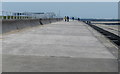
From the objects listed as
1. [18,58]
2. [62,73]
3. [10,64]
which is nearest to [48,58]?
[18,58]

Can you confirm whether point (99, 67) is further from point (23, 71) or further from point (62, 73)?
point (23, 71)

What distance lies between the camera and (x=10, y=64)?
25.3 feet

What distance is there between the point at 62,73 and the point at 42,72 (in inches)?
21.5

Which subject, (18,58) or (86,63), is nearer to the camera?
(86,63)

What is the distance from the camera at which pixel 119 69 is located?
7.42 metres

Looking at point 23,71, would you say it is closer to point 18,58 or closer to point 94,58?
point 18,58

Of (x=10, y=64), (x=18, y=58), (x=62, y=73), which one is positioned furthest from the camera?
(x=18, y=58)

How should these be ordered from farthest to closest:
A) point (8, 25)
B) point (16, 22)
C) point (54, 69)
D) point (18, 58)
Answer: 1. point (16, 22)
2. point (8, 25)
3. point (18, 58)
4. point (54, 69)

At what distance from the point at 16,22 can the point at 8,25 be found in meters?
3.53

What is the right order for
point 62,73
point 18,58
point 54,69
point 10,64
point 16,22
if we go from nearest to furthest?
point 62,73, point 54,69, point 10,64, point 18,58, point 16,22

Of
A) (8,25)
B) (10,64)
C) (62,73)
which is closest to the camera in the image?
(62,73)

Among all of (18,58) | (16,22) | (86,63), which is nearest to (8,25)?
(16,22)

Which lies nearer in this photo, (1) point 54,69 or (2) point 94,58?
(1) point 54,69

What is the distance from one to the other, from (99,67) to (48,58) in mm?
2077
